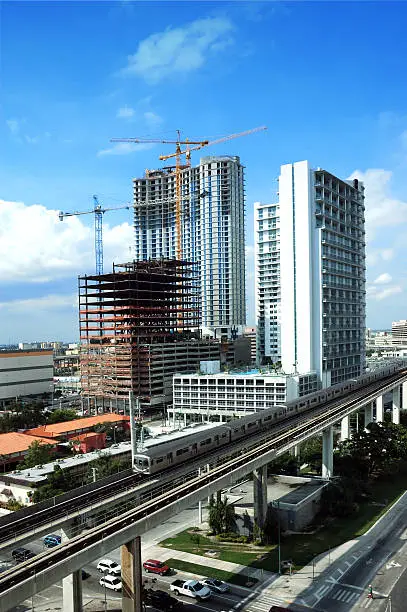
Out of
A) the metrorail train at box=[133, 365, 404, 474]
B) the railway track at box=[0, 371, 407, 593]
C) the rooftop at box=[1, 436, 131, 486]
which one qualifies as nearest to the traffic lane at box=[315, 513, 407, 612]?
the railway track at box=[0, 371, 407, 593]

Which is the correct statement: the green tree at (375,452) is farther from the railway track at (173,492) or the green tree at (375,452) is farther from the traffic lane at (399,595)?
the traffic lane at (399,595)

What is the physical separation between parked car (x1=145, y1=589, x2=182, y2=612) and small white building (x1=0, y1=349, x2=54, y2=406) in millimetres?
121563

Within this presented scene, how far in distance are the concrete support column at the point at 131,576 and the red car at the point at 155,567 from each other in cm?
938

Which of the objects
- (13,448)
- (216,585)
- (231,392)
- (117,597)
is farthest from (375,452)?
(13,448)

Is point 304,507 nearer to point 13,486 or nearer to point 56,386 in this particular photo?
point 13,486

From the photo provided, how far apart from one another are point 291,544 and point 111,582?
1693 centimetres

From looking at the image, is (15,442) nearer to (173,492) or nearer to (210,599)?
(210,599)

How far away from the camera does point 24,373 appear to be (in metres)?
154

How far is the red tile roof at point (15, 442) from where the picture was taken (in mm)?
76875

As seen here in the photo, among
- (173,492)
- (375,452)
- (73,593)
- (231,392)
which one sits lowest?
(375,452)

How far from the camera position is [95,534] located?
28891 mm

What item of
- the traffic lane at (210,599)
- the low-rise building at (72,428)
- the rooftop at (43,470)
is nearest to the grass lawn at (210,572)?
the traffic lane at (210,599)

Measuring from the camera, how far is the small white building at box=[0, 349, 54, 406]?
485 ft

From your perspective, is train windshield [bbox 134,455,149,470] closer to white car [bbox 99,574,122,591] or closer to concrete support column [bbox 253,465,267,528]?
white car [bbox 99,574,122,591]
